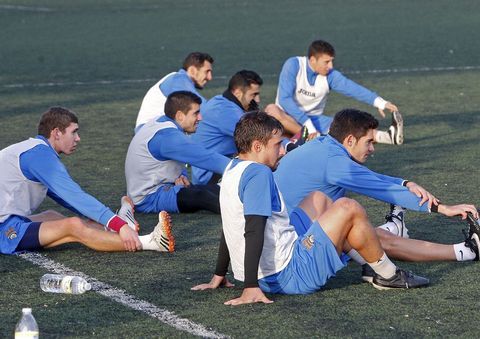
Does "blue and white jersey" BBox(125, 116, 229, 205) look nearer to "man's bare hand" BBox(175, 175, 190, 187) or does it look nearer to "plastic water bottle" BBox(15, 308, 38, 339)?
"man's bare hand" BBox(175, 175, 190, 187)

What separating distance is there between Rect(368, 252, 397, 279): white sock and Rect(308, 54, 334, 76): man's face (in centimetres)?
694

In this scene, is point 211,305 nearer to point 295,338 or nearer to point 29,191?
point 295,338

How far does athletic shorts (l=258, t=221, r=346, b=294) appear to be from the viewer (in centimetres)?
747

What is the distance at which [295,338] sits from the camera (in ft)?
22.0

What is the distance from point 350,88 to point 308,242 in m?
7.18

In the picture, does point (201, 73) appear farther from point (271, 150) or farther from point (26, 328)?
point (26, 328)

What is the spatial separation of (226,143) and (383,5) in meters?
23.6

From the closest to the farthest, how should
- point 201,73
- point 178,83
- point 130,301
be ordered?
point 130,301 → point 178,83 → point 201,73

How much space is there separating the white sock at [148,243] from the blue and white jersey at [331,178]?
1.16 m

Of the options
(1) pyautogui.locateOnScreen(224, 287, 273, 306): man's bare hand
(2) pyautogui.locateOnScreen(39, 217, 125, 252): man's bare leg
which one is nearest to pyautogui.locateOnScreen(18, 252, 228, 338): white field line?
(2) pyautogui.locateOnScreen(39, 217, 125, 252): man's bare leg

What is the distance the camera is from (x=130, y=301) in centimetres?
761

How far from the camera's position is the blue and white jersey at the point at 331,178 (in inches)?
317

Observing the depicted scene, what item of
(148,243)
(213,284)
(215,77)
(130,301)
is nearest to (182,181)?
(148,243)

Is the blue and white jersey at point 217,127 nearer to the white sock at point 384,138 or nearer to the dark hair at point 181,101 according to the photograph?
the dark hair at point 181,101
